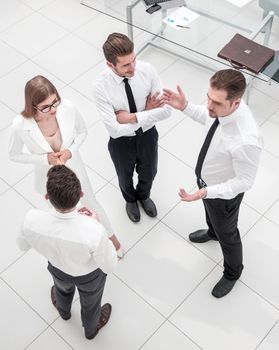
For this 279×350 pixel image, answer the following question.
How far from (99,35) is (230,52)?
1.93m

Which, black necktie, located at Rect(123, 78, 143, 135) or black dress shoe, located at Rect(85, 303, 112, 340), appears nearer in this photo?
black necktie, located at Rect(123, 78, 143, 135)

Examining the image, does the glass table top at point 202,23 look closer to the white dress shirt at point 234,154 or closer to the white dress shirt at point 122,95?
the white dress shirt at point 122,95

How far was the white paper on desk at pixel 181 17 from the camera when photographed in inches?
148

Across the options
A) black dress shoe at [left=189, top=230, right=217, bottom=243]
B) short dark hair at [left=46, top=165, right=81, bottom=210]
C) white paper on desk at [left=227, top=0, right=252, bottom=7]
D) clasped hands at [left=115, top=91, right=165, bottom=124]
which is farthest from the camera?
white paper on desk at [left=227, top=0, right=252, bottom=7]

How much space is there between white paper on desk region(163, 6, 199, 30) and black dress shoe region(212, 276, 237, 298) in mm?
2049

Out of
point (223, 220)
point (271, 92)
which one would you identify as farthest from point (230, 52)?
point (223, 220)

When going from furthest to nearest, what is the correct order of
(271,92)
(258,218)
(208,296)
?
(271,92), (258,218), (208,296)

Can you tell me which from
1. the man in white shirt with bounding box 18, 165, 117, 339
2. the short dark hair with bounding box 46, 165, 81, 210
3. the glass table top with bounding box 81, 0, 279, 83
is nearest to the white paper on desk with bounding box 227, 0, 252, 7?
the glass table top with bounding box 81, 0, 279, 83

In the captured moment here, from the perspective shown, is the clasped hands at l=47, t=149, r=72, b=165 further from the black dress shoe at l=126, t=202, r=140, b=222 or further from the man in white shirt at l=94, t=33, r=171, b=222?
the black dress shoe at l=126, t=202, r=140, b=222

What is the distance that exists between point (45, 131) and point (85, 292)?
959mm

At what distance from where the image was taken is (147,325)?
3027 mm

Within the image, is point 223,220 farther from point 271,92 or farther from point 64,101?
point 271,92

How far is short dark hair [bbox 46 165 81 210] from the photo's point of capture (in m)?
2.01

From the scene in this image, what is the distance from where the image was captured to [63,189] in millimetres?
2010
